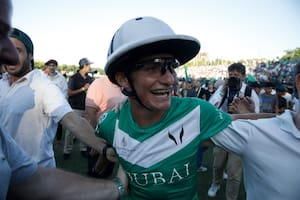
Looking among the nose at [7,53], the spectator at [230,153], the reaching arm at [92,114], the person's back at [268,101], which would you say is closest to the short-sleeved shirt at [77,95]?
the reaching arm at [92,114]

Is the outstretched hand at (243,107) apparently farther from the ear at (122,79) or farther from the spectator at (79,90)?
the spectator at (79,90)

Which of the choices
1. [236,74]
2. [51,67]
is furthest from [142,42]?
[51,67]

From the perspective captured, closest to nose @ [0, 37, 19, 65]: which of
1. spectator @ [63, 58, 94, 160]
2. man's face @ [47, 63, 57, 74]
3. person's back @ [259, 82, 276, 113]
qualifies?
spectator @ [63, 58, 94, 160]

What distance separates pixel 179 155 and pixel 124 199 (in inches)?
21.0

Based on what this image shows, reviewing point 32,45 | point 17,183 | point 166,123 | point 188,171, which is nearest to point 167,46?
point 166,123

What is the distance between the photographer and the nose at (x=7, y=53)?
117 cm

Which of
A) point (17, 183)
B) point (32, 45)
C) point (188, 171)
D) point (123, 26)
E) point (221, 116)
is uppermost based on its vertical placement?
point (123, 26)

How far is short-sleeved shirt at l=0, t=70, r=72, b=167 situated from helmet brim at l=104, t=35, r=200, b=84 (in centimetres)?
70

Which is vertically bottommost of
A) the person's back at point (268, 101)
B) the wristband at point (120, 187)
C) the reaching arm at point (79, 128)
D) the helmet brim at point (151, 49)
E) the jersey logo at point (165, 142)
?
the person's back at point (268, 101)

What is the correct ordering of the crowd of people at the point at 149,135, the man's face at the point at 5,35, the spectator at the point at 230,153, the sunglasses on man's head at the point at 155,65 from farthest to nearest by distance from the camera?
the spectator at the point at 230,153
the sunglasses on man's head at the point at 155,65
the crowd of people at the point at 149,135
the man's face at the point at 5,35

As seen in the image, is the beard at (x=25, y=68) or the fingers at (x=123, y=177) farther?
the beard at (x=25, y=68)

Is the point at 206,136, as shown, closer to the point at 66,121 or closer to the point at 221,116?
the point at 221,116

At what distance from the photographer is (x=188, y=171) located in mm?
2055

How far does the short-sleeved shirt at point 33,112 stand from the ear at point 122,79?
669 mm
